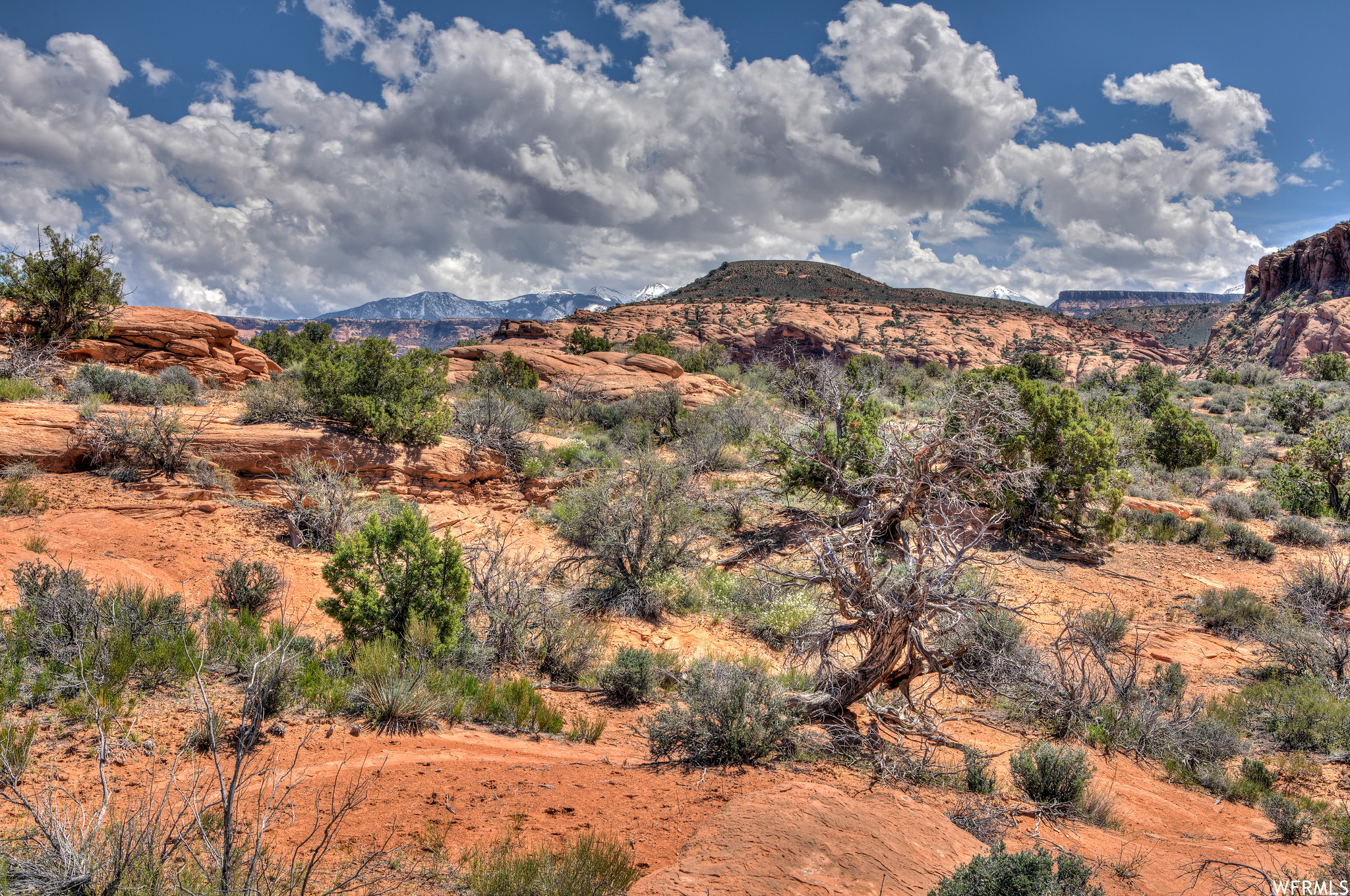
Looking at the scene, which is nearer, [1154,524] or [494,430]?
[1154,524]

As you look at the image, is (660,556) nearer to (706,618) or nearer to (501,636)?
(706,618)

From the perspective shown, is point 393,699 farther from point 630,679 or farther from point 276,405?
point 276,405

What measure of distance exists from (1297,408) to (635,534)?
94.4 feet

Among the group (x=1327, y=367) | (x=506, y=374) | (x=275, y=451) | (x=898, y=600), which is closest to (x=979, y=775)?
(x=898, y=600)

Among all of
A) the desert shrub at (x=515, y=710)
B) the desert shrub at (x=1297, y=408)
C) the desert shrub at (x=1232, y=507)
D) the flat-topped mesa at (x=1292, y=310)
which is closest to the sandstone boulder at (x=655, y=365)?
the desert shrub at (x=1232, y=507)

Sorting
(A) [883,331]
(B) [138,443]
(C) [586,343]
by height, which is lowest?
(B) [138,443]

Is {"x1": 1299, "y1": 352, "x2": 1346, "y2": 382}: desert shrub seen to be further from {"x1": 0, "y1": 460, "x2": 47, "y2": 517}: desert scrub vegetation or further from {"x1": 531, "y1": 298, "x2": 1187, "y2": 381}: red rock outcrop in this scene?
{"x1": 0, "y1": 460, "x2": 47, "y2": 517}: desert scrub vegetation

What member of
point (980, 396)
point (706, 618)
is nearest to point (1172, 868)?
point (706, 618)

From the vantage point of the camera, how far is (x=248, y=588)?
7074mm

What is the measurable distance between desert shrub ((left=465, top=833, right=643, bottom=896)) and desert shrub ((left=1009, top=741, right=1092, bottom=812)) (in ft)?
11.5

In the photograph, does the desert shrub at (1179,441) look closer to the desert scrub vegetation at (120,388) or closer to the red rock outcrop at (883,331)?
the desert scrub vegetation at (120,388)

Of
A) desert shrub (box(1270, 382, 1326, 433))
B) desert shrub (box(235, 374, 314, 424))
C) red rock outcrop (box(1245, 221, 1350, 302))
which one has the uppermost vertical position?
red rock outcrop (box(1245, 221, 1350, 302))

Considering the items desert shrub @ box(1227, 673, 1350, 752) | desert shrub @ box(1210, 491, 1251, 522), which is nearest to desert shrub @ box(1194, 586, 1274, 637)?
desert shrub @ box(1227, 673, 1350, 752)

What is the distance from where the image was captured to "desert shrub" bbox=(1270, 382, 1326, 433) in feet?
70.7
